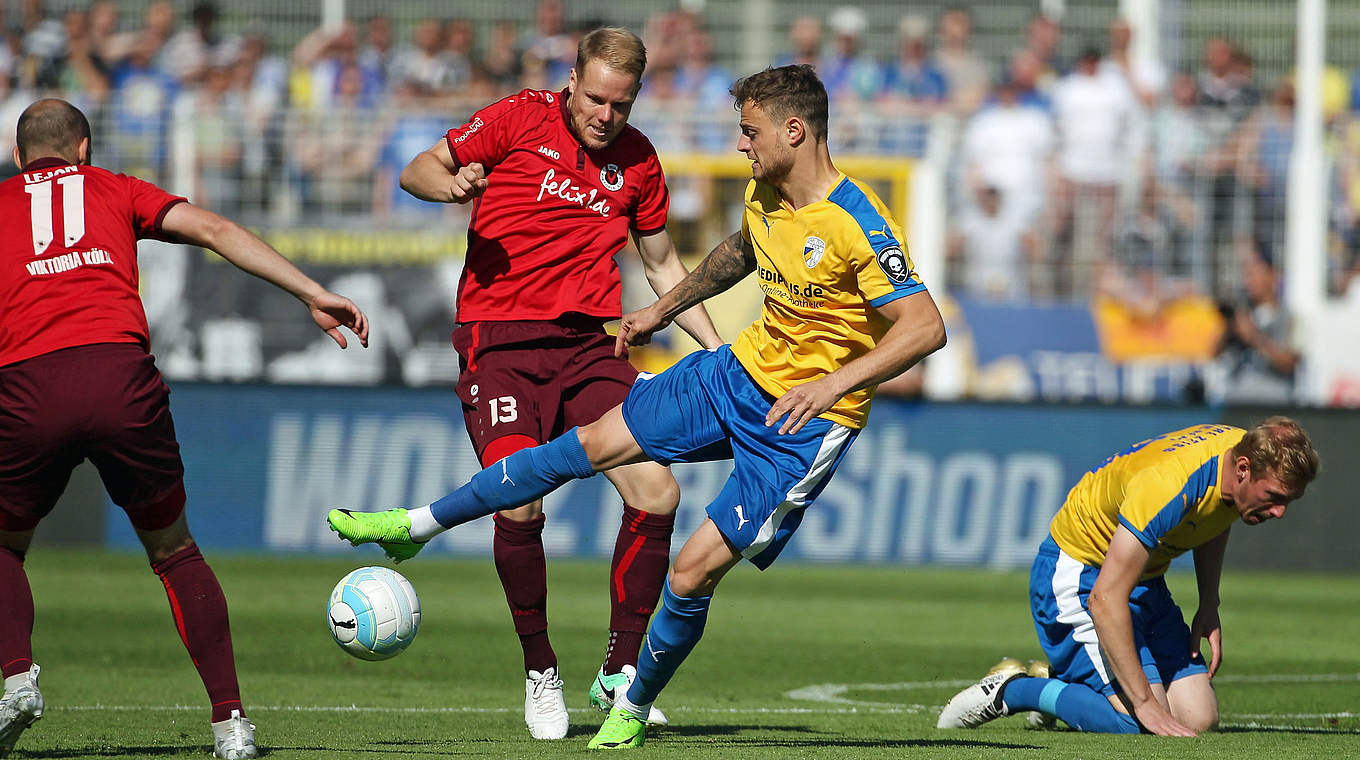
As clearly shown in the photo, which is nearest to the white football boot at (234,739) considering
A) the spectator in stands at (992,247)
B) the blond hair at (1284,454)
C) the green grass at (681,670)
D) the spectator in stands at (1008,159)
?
the green grass at (681,670)

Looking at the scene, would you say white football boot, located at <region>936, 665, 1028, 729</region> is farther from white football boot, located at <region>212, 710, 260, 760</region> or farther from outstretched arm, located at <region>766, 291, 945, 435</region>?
white football boot, located at <region>212, 710, 260, 760</region>

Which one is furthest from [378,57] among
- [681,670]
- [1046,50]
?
[681,670]

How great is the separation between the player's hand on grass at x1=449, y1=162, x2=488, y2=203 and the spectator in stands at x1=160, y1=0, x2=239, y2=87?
12977 millimetres

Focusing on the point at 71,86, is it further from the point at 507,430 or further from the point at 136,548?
the point at 507,430

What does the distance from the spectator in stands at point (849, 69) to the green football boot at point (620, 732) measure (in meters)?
12.9

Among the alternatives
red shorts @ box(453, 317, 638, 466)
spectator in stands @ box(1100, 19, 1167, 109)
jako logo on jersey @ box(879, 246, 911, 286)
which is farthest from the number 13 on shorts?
spectator in stands @ box(1100, 19, 1167, 109)

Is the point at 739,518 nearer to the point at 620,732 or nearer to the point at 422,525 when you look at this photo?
the point at 620,732

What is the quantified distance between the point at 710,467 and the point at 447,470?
7.32ft

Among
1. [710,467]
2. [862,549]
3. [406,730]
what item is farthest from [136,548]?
[406,730]

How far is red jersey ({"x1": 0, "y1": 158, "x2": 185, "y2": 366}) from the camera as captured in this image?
5.54m

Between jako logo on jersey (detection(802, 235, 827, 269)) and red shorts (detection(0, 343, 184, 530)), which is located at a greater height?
jako logo on jersey (detection(802, 235, 827, 269))

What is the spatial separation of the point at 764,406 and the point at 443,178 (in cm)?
174

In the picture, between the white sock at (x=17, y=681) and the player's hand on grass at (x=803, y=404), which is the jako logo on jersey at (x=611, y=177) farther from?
the white sock at (x=17, y=681)

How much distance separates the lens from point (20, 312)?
5.55 m
